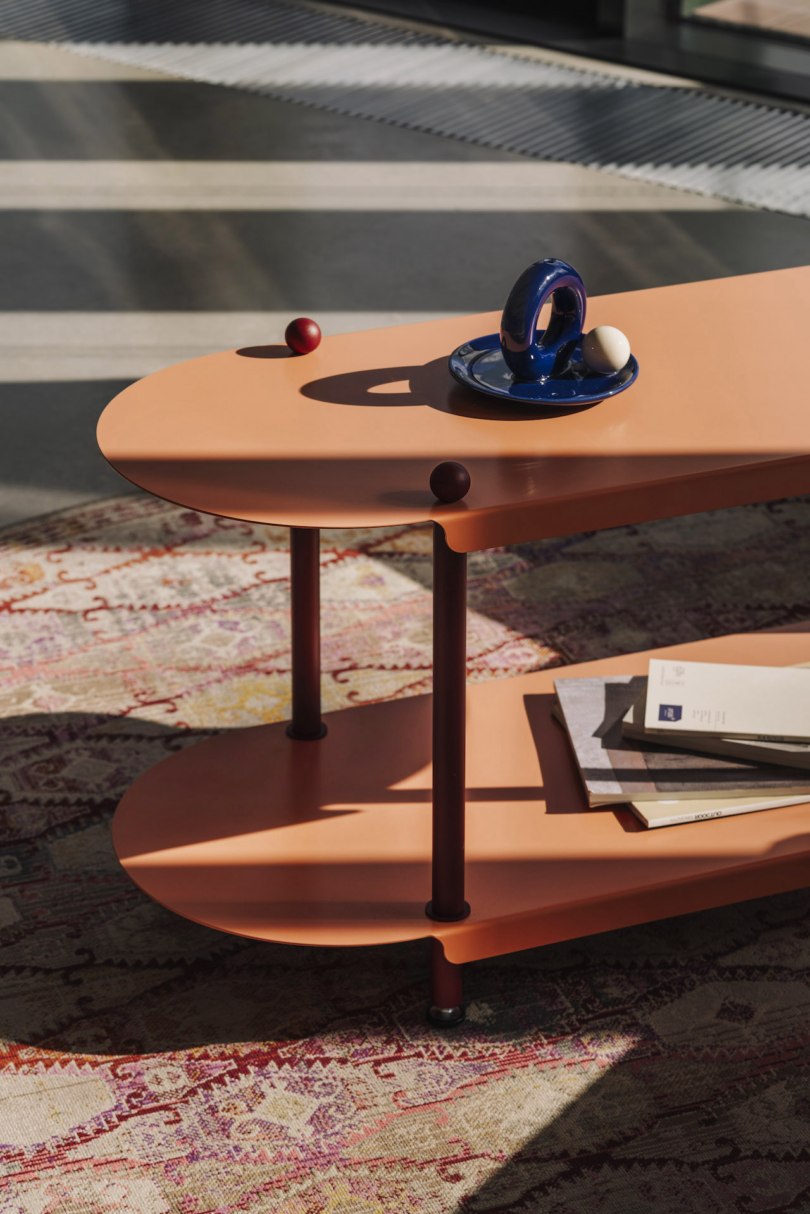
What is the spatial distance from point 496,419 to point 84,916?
91 cm

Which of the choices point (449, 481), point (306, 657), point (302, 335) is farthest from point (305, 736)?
point (449, 481)

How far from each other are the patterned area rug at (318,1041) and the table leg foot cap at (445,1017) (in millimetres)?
14

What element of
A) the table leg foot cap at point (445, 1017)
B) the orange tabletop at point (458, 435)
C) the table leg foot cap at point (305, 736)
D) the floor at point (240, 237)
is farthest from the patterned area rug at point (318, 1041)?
the floor at point (240, 237)

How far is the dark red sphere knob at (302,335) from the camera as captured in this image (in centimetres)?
189

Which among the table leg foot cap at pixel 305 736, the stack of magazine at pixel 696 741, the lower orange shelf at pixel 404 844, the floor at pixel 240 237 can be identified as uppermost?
the floor at pixel 240 237

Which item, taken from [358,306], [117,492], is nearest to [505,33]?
[358,306]

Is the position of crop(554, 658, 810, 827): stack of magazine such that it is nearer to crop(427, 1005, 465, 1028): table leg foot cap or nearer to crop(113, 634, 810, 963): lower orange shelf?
crop(113, 634, 810, 963): lower orange shelf

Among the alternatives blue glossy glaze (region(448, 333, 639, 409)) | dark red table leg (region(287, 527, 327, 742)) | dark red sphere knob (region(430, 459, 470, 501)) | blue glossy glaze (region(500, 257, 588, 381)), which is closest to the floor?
dark red table leg (region(287, 527, 327, 742))

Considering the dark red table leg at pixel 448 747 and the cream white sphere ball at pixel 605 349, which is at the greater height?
the cream white sphere ball at pixel 605 349

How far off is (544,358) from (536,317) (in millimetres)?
64

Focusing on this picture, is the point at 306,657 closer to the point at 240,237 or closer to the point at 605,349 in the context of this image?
the point at 605,349

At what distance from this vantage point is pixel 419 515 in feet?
4.92

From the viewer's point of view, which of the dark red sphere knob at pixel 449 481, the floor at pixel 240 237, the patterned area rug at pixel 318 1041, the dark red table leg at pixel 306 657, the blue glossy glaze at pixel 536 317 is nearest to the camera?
the dark red sphere knob at pixel 449 481

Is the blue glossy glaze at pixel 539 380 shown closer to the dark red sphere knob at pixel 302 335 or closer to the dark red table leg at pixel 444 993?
the dark red sphere knob at pixel 302 335
